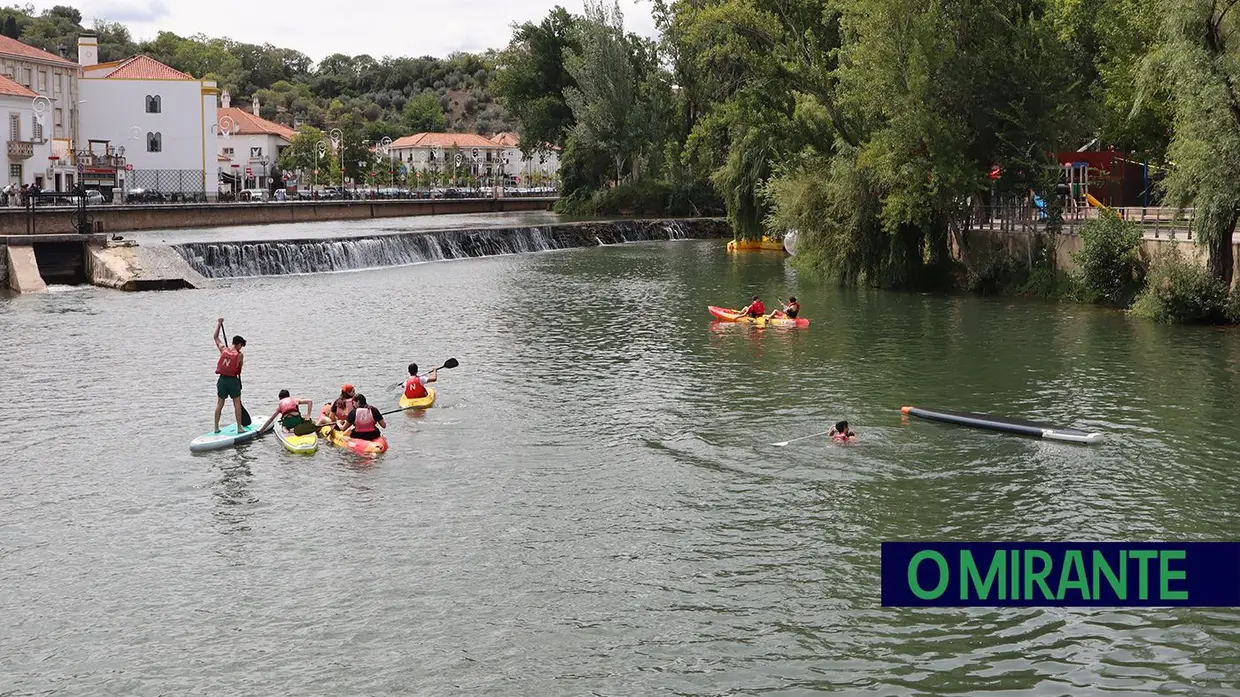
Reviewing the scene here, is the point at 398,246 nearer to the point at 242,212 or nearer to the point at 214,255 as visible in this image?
the point at 214,255

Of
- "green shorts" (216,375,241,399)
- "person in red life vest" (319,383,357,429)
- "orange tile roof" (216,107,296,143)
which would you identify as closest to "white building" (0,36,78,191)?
"orange tile roof" (216,107,296,143)

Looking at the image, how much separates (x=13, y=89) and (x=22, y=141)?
364cm

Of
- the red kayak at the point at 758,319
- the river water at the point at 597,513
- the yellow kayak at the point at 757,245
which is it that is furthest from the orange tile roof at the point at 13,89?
the red kayak at the point at 758,319

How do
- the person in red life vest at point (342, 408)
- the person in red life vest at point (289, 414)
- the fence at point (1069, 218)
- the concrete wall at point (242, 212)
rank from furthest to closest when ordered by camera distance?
the concrete wall at point (242, 212) < the fence at point (1069, 218) < the person in red life vest at point (342, 408) < the person in red life vest at point (289, 414)

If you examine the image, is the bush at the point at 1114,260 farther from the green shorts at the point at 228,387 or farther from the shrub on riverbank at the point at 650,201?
the shrub on riverbank at the point at 650,201

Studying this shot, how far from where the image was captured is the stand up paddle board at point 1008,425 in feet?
74.1

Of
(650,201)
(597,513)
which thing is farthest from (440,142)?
(597,513)

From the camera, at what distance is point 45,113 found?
90.6m

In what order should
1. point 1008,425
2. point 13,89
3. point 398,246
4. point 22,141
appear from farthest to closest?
point 22,141, point 13,89, point 398,246, point 1008,425

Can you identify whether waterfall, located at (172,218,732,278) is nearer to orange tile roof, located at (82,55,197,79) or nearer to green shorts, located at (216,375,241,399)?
green shorts, located at (216,375,241,399)

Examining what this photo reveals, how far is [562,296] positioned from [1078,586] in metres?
39.3

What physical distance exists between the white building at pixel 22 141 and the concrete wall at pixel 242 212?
18818 mm

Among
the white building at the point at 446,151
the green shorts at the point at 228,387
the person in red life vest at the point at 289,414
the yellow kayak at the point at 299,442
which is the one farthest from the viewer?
the white building at the point at 446,151

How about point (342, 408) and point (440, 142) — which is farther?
point (440, 142)
